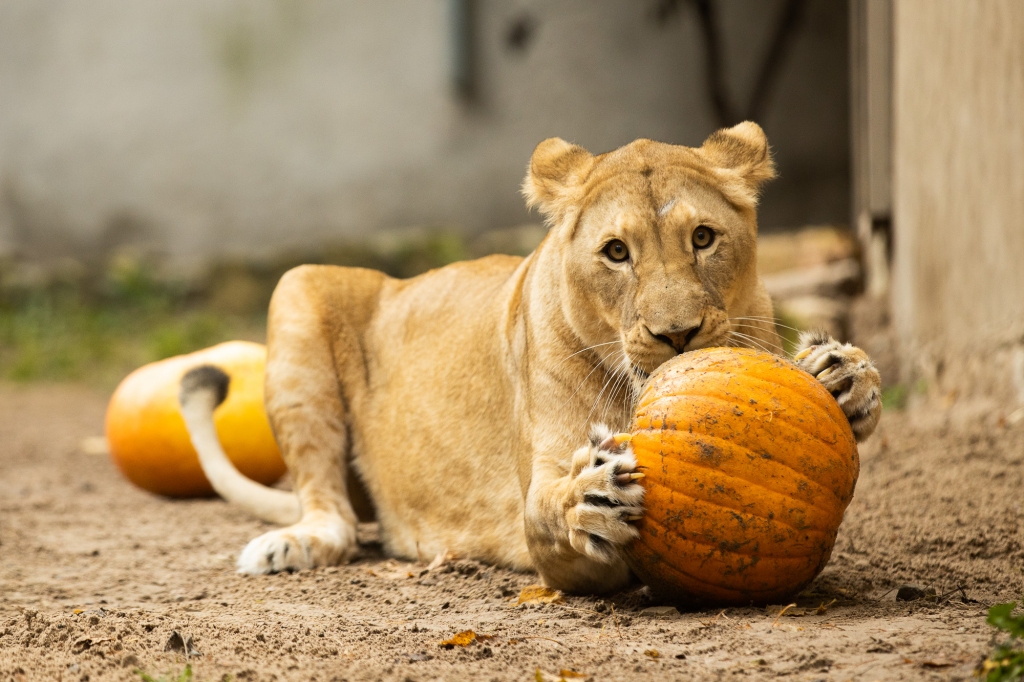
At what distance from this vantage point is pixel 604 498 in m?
2.58

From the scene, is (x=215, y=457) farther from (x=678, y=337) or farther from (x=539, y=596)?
(x=678, y=337)

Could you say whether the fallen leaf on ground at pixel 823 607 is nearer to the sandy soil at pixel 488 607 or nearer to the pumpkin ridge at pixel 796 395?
the sandy soil at pixel 488 607

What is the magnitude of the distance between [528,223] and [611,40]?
1.72 m

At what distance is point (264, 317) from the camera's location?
10273mm

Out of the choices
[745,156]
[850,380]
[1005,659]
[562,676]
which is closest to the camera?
[1005,659]

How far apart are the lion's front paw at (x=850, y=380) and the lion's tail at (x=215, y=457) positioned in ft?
7.95

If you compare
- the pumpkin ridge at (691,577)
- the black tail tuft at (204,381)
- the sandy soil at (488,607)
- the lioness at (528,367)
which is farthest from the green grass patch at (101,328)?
the pumpkin ridge at (691,577)

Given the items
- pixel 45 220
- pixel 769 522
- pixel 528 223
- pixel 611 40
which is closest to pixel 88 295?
pixel 45 220

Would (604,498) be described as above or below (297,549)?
above

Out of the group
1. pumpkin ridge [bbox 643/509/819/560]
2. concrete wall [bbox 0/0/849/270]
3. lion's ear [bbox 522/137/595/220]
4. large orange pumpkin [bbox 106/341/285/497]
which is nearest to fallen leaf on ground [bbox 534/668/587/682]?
pumpkin ridge [bbox 643/509/819/560]

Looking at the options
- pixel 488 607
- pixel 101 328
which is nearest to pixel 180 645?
pixel 488 607

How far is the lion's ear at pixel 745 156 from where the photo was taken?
316 cm

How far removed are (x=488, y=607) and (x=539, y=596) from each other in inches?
6.5

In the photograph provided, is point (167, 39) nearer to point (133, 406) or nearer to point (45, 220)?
point (45, 220)
